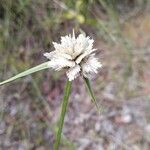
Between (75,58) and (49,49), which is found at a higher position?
(49,49)

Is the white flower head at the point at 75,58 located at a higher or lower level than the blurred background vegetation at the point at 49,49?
lower

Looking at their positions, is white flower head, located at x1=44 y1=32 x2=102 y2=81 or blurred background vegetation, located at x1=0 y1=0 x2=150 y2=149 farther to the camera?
blurred background vegetation, located at x1=0 y1=0 x2=150 y2=149

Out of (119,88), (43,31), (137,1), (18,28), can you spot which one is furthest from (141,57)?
(18,28)

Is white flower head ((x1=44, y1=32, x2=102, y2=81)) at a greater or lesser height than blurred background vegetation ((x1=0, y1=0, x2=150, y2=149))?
lesser

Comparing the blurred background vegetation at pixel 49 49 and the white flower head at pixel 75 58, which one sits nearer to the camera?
the white flower head at pixel 75 58

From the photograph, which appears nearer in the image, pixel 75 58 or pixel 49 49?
pixel 75 58
